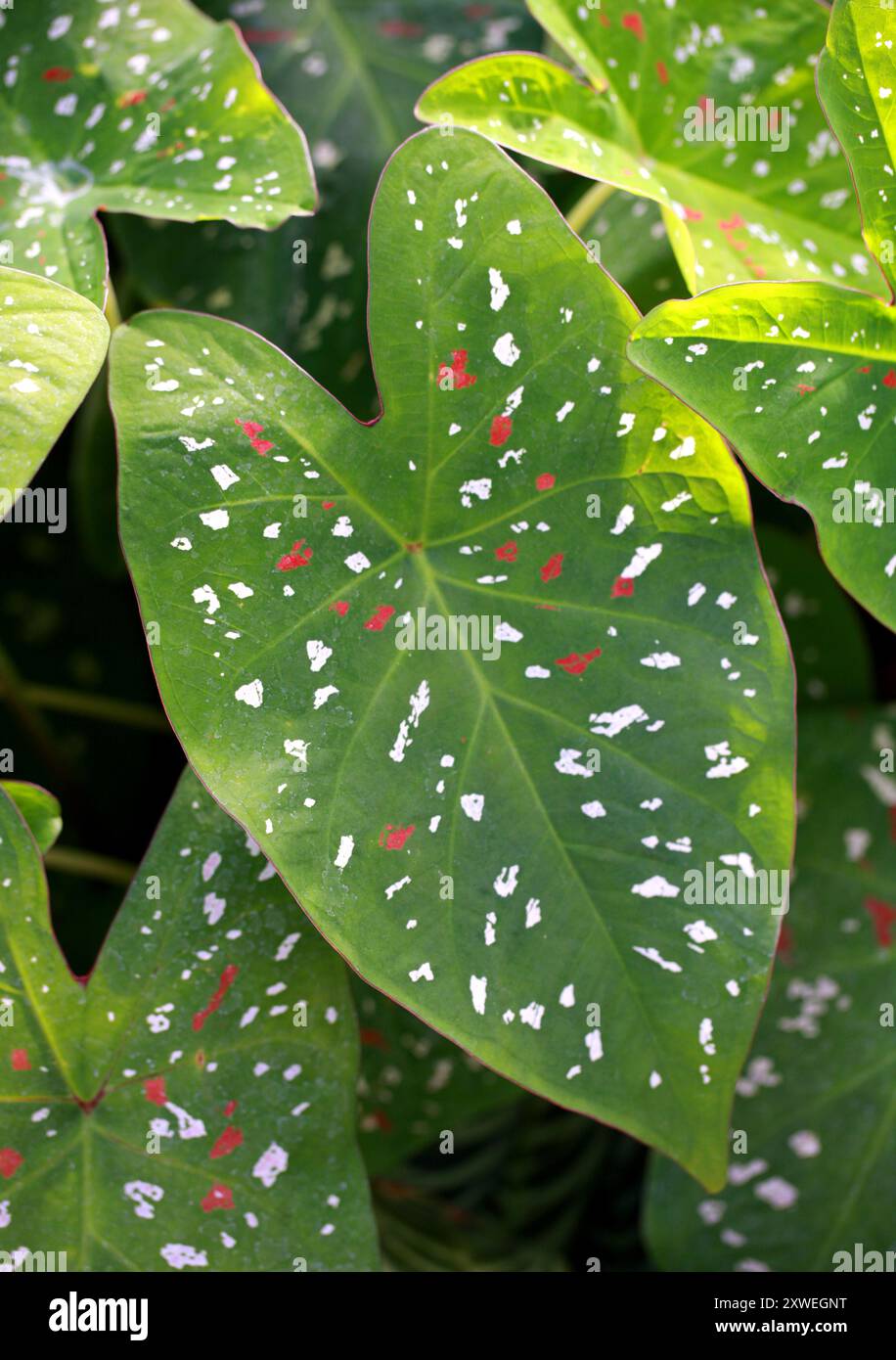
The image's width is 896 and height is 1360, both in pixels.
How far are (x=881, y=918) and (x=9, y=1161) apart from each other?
857mm

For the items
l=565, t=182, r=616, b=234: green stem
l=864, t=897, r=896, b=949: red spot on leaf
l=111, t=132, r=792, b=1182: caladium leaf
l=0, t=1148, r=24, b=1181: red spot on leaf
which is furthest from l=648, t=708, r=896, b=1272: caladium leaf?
l=565, t=182, r=616, b=234: green stem

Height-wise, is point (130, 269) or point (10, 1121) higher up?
point (130, 269)

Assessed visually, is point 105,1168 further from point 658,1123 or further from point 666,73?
point 666,73

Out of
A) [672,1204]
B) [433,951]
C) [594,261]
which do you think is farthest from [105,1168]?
[594,261]

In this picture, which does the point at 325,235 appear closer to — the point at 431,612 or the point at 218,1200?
the point at 431,612

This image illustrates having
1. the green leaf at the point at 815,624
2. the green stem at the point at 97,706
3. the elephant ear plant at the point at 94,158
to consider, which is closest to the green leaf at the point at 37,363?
the elephant ear plant at the point at 94,158

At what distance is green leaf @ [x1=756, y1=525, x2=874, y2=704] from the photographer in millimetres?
1263

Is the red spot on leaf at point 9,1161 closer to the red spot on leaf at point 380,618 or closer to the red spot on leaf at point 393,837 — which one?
the red spot on leaf at point 393,837

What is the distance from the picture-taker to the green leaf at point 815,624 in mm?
1263

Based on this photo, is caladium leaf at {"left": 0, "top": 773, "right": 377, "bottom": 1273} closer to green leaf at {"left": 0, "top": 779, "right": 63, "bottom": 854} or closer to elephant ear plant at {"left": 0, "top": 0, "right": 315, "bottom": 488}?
green leaf at {"left": 0, "top": 779, "right": 63, "bottom": 854}

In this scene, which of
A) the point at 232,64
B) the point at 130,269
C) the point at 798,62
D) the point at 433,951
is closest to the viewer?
the point at 433,951

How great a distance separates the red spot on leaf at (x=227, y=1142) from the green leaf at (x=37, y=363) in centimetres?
47

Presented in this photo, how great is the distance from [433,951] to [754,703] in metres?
0.28

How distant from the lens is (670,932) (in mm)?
723
